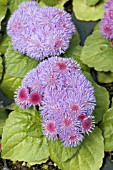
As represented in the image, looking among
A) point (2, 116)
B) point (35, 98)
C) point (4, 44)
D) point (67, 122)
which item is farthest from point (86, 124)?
point (4, 44)

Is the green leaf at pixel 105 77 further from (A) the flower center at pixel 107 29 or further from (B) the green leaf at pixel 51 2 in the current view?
(B) the green leaf at pixel 51 2

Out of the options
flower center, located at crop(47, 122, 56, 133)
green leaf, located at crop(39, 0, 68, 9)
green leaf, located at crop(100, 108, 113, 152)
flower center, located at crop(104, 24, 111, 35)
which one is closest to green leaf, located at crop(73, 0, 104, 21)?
green leaf, located at crop(39, 0, 68, 9)

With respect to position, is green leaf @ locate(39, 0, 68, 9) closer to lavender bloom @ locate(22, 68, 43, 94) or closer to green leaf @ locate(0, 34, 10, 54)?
green leaf @ locate(0, 34, 10, 54)

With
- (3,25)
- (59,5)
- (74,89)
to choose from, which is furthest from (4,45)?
(74,89)

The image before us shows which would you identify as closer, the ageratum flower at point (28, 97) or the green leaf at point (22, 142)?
the ageratum flower at point (28, 97)

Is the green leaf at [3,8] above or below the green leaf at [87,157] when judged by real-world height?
above

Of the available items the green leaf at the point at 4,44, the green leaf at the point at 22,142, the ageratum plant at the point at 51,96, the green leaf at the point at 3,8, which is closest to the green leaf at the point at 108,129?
the ageratum plant at the point at 51,96

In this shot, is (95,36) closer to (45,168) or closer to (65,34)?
(65,34)

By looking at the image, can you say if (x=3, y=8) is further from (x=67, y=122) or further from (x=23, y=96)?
(x=67, y=122)
